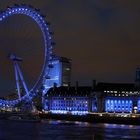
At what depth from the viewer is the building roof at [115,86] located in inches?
4369

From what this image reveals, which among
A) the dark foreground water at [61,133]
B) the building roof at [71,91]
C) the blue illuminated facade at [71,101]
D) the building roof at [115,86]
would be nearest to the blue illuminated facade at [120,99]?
the building roof at [115,86]

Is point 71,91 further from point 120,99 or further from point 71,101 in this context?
point 120,99

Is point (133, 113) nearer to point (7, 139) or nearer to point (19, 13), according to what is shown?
point (19, 13)

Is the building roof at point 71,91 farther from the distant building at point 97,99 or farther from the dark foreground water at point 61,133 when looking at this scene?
the dark foreground water at point 61,133

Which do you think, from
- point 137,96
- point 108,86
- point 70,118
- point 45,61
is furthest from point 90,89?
point 45,61

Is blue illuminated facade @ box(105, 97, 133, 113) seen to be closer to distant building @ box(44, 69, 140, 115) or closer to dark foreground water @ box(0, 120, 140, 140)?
distant building @ box(44, 69, 140, 115)

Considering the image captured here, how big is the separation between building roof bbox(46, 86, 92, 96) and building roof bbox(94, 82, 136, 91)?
2.49 metres

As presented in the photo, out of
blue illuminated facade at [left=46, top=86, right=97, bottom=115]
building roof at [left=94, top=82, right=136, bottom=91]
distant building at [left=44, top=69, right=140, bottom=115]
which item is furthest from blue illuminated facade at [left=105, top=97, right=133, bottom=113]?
building roof at [left=94, top=82, right=136, bottom=91]

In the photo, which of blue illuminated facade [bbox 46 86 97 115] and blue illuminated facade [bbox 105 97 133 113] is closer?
blue illuminated facade [bbox 105 97 133 113]

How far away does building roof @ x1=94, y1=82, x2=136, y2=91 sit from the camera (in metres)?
111

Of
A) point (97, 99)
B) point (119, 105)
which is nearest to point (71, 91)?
point (97, 99)

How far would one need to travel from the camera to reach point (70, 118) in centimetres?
9594

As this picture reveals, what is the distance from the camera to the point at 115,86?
11400 cm

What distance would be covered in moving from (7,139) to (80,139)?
19.6 ft
